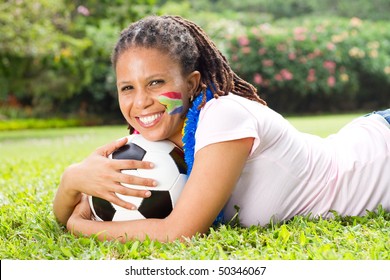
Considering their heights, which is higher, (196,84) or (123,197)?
(196,84)

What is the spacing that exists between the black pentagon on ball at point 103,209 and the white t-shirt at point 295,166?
1.75 feet

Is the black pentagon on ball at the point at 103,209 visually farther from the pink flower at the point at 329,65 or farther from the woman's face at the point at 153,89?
the pink flower at the point at 329,65

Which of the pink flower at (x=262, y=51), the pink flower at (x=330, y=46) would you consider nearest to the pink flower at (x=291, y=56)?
the pink flower at (x=262, y=51)

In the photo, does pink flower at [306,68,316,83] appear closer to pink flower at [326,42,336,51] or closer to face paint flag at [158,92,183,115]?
pink flower at [326,42,336,51]

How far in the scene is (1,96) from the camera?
47.6ft

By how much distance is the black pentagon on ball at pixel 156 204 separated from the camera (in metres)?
2.96

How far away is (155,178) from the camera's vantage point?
9.76ft

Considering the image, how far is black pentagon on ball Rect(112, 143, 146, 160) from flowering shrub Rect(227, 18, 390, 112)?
13317 millimetres

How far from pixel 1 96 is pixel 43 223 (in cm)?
1171

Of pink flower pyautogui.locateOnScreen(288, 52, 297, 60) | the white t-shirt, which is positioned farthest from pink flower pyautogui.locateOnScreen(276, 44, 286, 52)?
the white t-shirt

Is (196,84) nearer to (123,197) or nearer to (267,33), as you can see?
(123,197)

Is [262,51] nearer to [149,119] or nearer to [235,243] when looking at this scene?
[149,119]
